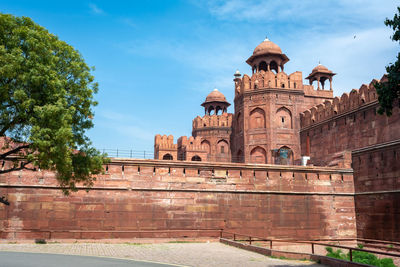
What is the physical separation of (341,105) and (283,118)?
198 inches

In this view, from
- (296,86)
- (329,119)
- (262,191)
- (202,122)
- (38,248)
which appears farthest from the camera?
(202,122)

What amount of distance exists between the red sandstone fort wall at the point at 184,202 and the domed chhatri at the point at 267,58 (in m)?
12.3

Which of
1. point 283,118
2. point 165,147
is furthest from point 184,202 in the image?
point 165,147

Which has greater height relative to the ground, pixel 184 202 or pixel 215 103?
pixel 215 103

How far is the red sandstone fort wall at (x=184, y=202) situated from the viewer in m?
17.1

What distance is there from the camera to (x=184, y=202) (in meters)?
19.0

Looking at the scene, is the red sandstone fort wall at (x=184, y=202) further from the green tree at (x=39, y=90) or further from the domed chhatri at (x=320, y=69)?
the domed chhatri at (x=320, y=69)

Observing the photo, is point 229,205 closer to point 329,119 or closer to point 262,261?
point 262,261

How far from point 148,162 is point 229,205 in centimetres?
481

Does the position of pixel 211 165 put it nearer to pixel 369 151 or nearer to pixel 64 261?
pixel 369 151

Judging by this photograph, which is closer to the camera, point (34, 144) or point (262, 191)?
point (34, 144)

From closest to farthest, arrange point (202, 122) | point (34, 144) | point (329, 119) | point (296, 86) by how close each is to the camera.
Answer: point (34, 144) < point (329, 119) < point (296, 86) < point (202, 122)

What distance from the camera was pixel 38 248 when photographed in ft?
47.4

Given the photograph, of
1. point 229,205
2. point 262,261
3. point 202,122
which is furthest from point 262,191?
point 202,122
